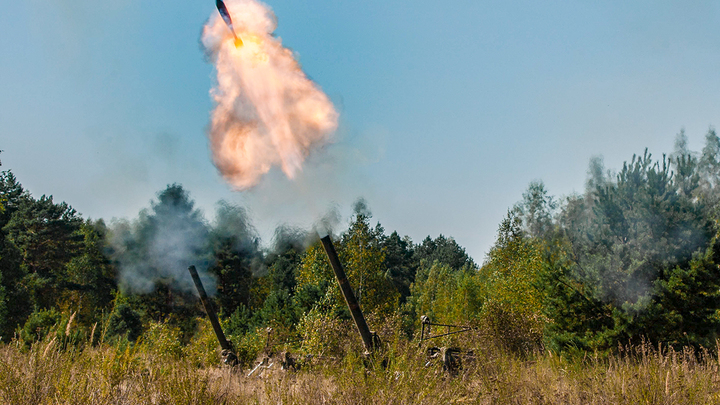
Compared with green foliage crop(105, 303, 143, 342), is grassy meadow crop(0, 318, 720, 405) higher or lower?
lower

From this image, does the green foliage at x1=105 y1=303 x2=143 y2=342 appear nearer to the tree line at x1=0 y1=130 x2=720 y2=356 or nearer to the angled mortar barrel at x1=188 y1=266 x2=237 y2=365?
the tree line at x1=0 y1=130 x2=720 y2=356

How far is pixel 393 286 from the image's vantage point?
103ft

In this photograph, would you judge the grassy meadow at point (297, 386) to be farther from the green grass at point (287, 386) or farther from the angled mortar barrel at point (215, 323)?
the angled mortar barrel at point (215, 323)

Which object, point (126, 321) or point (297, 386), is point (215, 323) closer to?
point (297, 386)

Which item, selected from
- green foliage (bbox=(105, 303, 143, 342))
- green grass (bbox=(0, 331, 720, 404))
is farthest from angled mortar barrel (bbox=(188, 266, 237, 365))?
green foliage (bbox=(105, 303, 143, 342))

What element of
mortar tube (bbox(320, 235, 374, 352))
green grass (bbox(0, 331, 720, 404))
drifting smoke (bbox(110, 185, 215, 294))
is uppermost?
drifting smoke (bbox(110, 185, 215, 294))

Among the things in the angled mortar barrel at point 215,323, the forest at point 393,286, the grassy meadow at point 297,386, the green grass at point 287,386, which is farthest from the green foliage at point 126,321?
the green grass at point 287,386

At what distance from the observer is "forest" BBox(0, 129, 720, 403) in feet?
39.0

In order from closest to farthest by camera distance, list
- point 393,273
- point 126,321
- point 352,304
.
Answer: point 352,304, point 126,321, point 393,273

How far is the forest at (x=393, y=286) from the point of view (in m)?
11.9

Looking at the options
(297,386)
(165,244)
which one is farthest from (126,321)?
(297,386)

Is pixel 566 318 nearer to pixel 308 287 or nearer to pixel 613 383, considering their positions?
pixel 613 383

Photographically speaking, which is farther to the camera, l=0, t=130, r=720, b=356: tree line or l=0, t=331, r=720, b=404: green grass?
l=0, t=130, r=720, b=356: tree line

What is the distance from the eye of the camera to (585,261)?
13.8m
